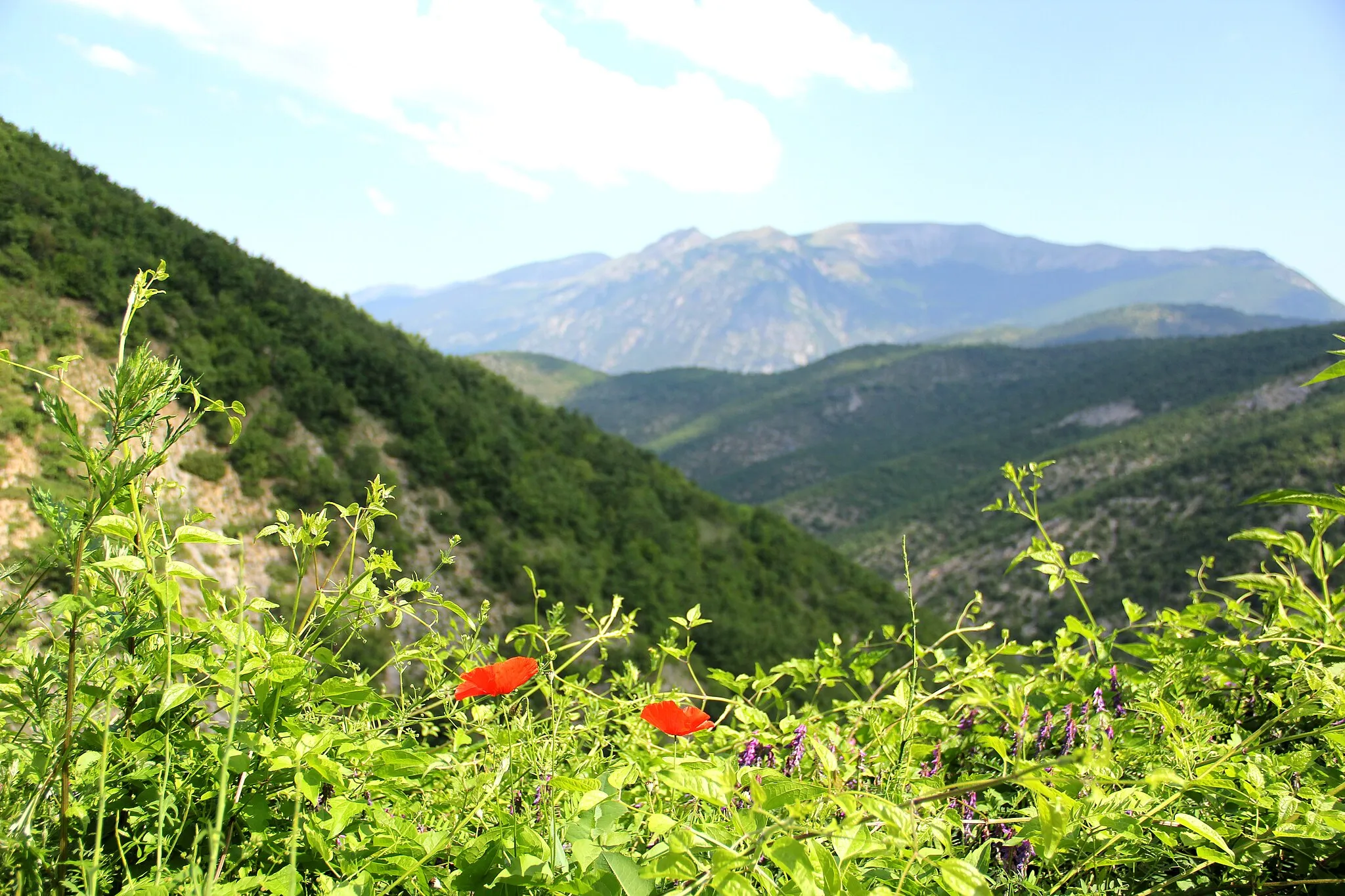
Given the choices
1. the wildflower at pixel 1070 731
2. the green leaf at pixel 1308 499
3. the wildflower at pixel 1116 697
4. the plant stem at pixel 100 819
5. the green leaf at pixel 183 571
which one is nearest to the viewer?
the plant stem at pixel 100 819

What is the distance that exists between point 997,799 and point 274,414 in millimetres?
17611

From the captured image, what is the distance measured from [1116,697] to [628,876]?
6.59 feet

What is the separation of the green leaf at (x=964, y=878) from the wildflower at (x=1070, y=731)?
1.25 m

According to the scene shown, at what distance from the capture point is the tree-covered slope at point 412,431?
1491cm

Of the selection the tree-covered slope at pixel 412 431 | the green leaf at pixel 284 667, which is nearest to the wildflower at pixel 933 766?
the green leaf at pixel 284 667

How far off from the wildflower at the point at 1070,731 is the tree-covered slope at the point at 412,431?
612 inches

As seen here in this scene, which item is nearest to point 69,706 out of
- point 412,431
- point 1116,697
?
point 1116,697

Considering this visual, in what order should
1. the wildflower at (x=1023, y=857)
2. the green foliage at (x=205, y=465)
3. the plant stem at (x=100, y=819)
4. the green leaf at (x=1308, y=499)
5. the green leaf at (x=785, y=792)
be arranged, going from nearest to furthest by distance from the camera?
1. the plant stem at (x=100, y=819)
2. the green leaf at (x=785, y=792)
3. the green leaf at (x=1308, y=499)
4. the wildflower at (x=1023, y=857)
5. the green foliage at (x=205, y=465)

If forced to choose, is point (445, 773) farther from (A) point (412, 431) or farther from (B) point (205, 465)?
(A) point (412, 431)

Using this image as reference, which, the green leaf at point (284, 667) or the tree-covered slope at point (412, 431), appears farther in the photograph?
the tree-covered slope at point (412, 431)

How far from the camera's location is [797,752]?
80.0 inches

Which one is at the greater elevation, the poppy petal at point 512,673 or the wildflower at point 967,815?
the poppy petal at point 512,673

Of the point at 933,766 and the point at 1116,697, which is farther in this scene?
the point at 1116,697

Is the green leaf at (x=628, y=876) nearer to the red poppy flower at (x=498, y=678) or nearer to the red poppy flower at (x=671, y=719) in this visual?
the red poppy flower at (x=671, y=719)
